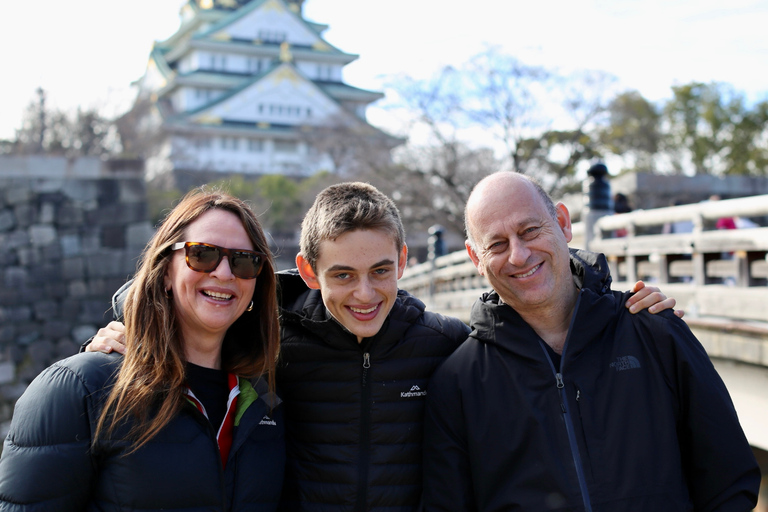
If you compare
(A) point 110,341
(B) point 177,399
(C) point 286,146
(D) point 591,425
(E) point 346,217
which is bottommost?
(D) point 591,425

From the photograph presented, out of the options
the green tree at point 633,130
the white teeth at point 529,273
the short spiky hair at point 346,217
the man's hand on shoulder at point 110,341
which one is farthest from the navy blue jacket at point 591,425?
the green tree at point 633,130

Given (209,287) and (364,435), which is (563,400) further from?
(209,287)

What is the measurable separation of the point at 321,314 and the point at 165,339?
0.64m

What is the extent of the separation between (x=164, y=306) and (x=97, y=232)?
33.3ft

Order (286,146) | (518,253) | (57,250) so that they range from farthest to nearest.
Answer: (286,146) → (57,250) → (518,253)

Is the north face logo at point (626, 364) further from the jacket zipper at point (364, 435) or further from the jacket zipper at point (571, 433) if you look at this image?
the jacket zipper at point (364, 435)

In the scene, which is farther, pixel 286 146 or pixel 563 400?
pixel 286 146

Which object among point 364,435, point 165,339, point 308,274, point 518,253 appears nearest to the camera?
point 165,339

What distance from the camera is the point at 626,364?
7.18 ft

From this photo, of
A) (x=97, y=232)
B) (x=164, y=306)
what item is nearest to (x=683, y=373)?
(x=164, y=306)

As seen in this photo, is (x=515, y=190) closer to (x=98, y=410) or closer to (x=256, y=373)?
(x=256, y=373)

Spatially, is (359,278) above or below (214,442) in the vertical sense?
above

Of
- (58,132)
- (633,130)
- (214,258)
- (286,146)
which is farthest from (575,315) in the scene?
(286,146)

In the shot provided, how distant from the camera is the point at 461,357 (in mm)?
2377
